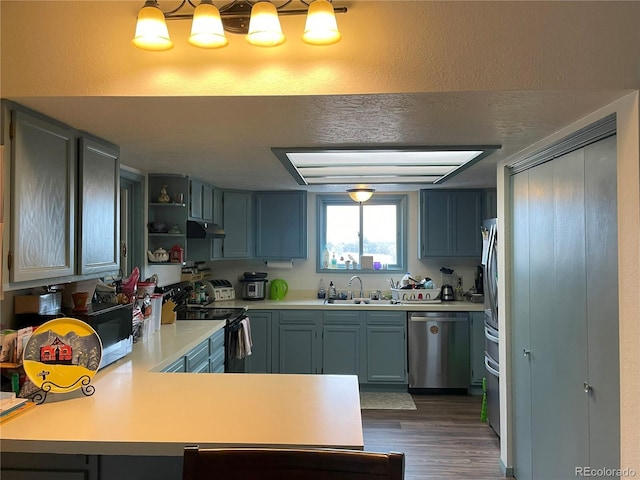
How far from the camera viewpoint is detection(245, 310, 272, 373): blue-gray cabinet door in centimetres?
471

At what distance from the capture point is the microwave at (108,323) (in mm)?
2170

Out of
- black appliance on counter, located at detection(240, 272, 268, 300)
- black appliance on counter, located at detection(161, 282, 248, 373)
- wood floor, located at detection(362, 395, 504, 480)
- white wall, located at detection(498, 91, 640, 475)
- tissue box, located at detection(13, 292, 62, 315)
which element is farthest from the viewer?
black appliance on counter, located at detection(240, 272, 268, 300)

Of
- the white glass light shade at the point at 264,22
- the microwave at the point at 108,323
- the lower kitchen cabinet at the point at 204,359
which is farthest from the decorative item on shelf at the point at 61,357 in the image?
the white glass light shade at the point at 264,22

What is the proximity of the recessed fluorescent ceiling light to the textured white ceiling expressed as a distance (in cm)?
77

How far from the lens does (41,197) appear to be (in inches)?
75.4

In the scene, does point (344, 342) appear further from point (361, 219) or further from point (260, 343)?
point (361, 219)

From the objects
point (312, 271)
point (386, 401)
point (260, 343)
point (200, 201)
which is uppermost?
point (200, 201)

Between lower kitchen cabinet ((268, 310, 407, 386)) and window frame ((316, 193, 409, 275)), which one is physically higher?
window frame ((316, 193, 409, 275))

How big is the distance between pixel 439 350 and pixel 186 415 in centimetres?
338

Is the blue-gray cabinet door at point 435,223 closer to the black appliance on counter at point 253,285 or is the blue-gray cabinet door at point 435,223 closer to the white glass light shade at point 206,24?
the black appliance on counter at point 253,285

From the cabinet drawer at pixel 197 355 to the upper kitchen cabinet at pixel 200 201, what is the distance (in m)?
1.23

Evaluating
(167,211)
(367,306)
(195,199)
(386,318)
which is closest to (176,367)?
(167,211)

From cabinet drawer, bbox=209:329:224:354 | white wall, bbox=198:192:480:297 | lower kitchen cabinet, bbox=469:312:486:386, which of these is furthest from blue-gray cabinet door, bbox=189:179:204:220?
lower kitchen cabinet, bbox=469:312:486:386

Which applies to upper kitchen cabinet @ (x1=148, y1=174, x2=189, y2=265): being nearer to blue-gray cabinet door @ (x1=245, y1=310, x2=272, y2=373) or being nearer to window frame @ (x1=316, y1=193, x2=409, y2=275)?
blue-gray cabinet door @ (x1=245, y1=310, x2=272, y2=373)
